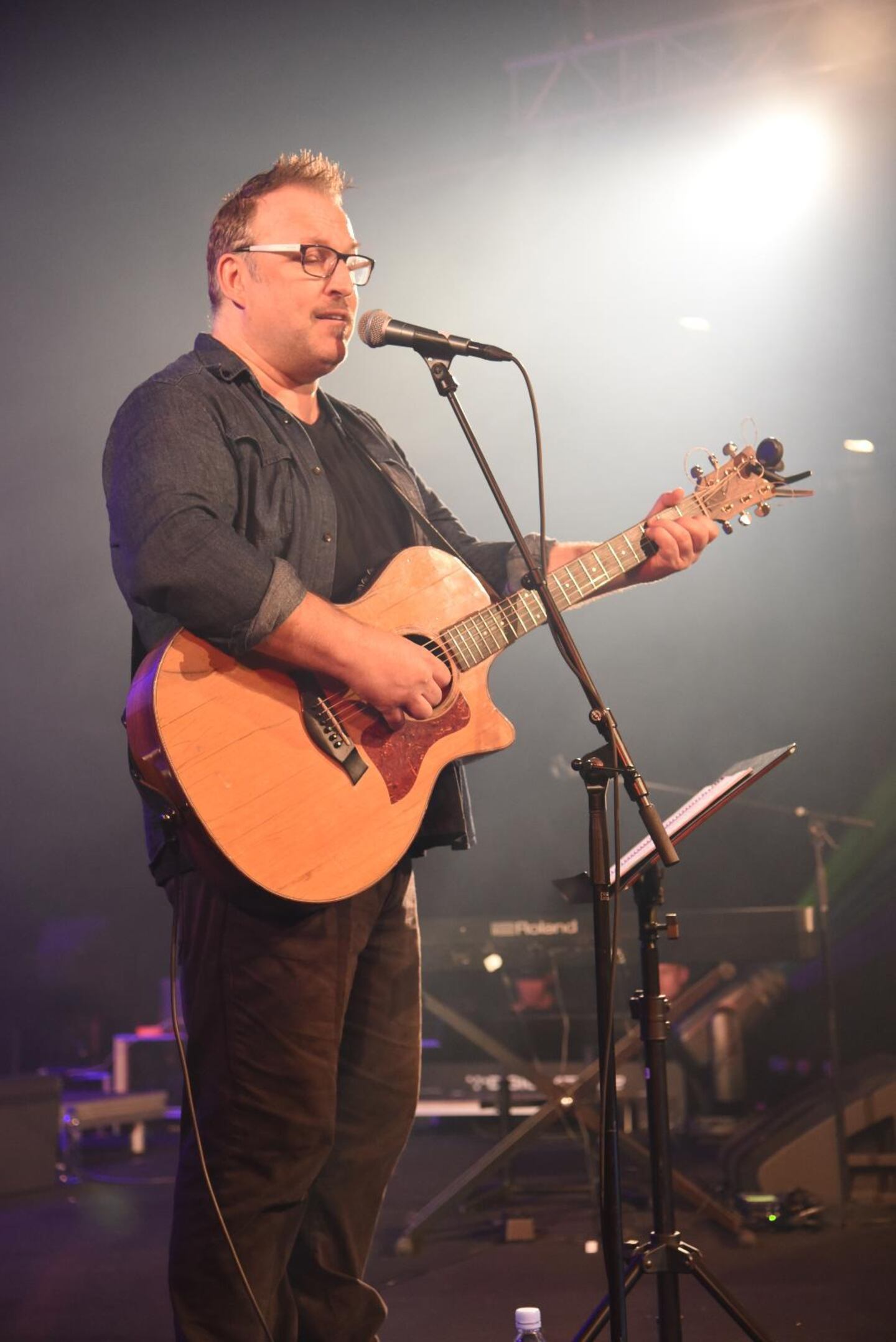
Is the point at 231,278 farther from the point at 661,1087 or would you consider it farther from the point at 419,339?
the point at 661,1087

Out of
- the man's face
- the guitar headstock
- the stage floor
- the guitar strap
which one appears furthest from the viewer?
the stage floor

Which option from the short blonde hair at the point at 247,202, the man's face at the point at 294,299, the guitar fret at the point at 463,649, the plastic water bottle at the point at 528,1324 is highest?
the short blonde hair at the point at 247,202

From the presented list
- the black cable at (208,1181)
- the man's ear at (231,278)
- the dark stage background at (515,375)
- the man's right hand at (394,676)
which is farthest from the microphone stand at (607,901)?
the dark stage background at (515,375)

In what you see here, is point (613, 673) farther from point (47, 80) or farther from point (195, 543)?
point (195, 543)

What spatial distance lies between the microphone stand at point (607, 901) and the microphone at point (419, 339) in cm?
44

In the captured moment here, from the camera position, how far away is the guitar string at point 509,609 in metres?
2.10

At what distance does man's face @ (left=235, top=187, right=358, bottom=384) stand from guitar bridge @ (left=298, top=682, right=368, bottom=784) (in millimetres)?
708

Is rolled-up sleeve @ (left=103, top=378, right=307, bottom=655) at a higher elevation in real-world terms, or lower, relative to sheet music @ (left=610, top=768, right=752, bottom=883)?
higher

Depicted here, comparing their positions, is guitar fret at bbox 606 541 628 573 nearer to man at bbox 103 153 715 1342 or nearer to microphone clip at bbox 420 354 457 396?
man at bbox 103 153 715 1342

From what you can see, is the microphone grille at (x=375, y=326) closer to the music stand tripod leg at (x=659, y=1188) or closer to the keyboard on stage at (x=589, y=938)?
the music stand tripod leg at (x=659, y=1188)

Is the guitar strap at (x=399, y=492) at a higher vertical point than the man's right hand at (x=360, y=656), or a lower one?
higher

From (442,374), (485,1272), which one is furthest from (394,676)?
(485,1272)

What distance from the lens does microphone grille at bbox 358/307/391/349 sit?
2258 mm

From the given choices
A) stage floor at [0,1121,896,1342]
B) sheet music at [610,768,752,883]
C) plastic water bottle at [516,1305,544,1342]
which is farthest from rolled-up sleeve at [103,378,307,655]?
stage floor at [0,1121,896,1342]
